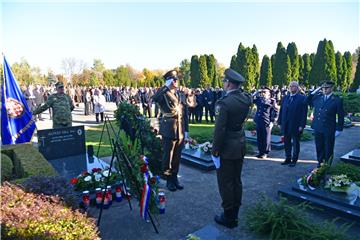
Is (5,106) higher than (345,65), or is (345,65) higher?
(345,65)

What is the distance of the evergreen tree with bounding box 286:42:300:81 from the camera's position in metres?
31.4

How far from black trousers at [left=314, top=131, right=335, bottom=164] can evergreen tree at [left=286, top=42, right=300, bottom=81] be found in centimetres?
2722

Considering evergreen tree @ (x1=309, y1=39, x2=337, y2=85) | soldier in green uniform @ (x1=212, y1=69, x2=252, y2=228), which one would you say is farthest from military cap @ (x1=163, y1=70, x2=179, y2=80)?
evergreen tree @ (x1=309, y1=39, x2=337, y2=85)

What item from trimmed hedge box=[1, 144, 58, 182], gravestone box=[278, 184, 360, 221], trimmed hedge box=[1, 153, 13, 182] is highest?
trimmed hedge box=[1, 144, 58, 182]

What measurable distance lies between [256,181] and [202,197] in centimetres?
151

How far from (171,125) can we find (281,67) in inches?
1137

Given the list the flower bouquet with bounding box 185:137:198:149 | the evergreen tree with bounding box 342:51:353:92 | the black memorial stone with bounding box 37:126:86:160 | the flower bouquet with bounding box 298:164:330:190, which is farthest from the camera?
the evergreen tree with bounding box 342:51:353:92

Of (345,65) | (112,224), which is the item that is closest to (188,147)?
(112,224)

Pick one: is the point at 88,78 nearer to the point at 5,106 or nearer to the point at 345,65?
the point at 345,65

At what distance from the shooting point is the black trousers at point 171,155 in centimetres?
539

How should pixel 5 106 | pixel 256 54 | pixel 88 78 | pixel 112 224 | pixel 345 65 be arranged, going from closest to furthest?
1. pixel 112 224
2. pixel 5 106
3. pixel 256 54
4. pixel 345 65
5. pixel 88 78

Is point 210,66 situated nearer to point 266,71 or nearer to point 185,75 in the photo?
point 266,71

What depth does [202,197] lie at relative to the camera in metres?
5.09

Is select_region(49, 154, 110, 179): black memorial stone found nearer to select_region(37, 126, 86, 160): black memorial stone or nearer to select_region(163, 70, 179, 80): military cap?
select_region(37, 126, 86, 160): black memorial stone
